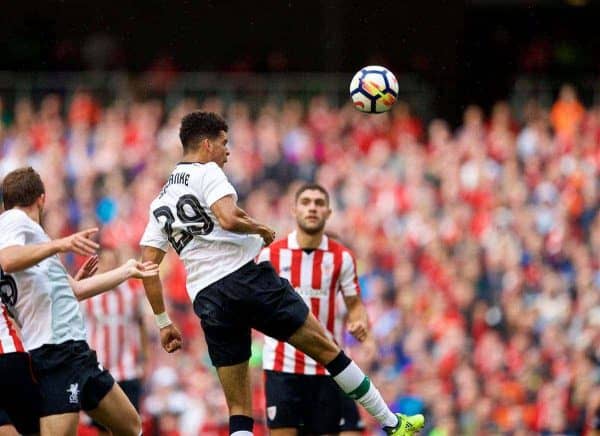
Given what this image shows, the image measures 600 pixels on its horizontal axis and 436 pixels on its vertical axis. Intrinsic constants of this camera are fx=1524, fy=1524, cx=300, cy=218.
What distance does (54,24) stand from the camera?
26156 mm

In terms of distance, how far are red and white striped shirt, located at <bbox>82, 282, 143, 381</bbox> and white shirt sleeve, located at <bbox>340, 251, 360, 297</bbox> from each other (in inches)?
90.5

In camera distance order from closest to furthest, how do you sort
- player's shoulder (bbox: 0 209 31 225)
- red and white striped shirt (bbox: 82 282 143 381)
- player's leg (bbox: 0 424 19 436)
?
player's shoulder (bbox: 0 209 31 225) < player's leg (bbox: 0 424 19 436) < red and white striped shirt (bbox: 82 282 143 381)

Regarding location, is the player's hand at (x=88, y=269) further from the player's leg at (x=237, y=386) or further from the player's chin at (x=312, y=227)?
the player's chin at (x=312, y=227)

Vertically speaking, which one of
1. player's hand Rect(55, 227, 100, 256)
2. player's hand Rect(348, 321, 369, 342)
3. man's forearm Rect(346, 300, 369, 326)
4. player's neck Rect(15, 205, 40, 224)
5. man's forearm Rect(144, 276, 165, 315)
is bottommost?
player's hand Rect(348, 321, 369, 342)

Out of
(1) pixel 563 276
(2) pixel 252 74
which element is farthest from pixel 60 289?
(2) pixel 252 74

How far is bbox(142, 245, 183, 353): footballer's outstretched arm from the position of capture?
396 inches

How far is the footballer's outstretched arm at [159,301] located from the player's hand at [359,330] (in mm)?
1671

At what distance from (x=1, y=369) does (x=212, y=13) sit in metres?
17.3

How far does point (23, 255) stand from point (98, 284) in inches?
33.9

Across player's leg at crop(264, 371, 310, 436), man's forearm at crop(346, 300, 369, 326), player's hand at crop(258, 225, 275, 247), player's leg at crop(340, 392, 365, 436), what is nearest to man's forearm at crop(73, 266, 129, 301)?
player's hand at crop(258, 225, 275, 247)

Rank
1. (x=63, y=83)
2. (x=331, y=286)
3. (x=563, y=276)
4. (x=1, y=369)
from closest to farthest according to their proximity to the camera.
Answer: (x=1, y=369), (x=331, y=286), (x=563, y=276), (x=63, y=83)

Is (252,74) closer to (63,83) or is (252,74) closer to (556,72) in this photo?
(63,83)

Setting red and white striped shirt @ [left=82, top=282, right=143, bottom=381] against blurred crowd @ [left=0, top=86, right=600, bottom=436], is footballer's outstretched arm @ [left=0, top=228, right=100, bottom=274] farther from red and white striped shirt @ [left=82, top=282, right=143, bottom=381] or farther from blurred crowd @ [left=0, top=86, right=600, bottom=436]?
blurred crowd @ [left=0, top=86, right=600, bottom=436]

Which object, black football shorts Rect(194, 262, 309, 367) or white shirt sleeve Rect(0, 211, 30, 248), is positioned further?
black football shorts Rect(194, 262, 309, 367)
